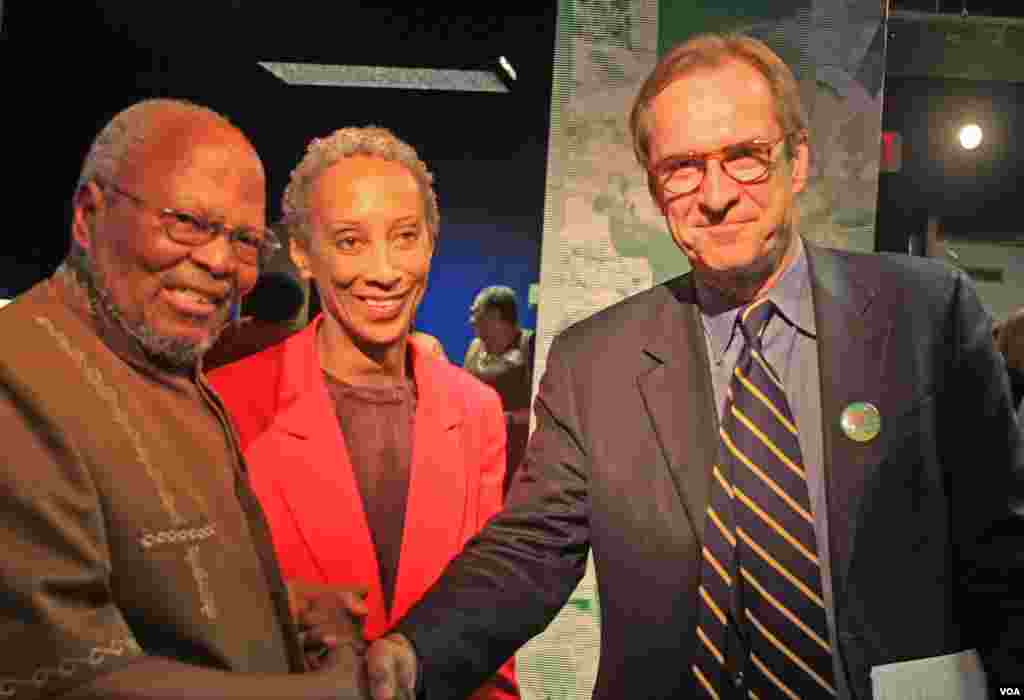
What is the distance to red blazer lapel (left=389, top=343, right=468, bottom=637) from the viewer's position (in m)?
2.00

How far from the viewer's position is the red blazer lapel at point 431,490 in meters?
2.00

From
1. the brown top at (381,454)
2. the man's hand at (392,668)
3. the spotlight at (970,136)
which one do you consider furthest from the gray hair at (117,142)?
the spotlight at (970,136)

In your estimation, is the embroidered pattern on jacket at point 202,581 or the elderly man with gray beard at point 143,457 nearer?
the elderly man with gray beard at point 143,457

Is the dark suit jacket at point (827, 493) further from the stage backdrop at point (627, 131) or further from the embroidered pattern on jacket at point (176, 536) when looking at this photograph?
the embroidered pattern on jacket at point (176, 536)

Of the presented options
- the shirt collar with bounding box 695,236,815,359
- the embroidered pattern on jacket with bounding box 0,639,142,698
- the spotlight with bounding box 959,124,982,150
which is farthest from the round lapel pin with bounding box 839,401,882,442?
the spotlight with bounding box 959,124,982,150

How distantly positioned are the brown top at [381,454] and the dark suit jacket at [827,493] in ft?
0.46

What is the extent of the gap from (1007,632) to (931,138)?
84.0 inches

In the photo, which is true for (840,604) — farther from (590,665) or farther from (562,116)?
(562,116)

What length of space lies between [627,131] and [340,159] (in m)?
0.83

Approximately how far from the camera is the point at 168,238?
1519 mm

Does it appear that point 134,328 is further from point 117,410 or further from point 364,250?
point 364,250

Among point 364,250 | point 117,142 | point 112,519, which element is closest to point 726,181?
point 364,250

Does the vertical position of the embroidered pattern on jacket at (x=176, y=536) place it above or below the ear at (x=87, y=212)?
below

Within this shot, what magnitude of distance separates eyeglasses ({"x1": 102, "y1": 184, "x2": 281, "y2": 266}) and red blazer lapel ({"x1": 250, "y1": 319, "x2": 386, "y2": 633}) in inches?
15.3
